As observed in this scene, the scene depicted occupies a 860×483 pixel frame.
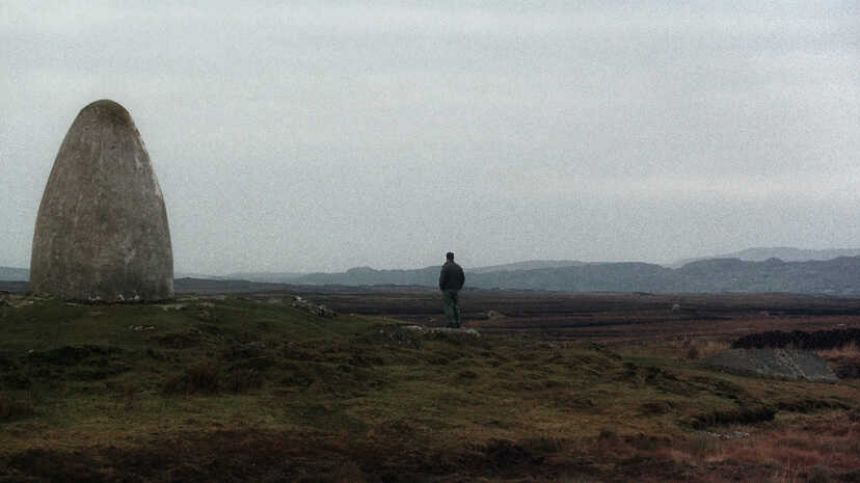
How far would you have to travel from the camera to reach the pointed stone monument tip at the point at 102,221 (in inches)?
789

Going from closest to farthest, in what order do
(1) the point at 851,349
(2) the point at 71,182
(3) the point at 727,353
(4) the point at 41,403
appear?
1. (4) the point at 41,403
2. (2) the point at 71,182
3. (3) the point at 727,353
4. (1) the point at 851,349

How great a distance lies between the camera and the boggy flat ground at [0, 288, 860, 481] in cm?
1101

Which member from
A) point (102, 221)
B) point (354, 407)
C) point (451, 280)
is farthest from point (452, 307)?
point (354, 407)

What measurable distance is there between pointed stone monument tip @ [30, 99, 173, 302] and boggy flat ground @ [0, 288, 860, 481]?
1.07 meters

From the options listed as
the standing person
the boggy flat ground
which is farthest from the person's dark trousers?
the boggy flat ground

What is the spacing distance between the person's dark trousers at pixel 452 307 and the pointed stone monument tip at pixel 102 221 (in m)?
7.87

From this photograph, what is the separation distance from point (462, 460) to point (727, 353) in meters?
16.6

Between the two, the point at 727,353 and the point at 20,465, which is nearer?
the point at 20,465

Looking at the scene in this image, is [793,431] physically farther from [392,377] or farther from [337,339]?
[337,339]

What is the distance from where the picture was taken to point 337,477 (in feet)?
34.1

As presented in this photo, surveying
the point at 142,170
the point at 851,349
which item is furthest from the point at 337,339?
the point at 851,349

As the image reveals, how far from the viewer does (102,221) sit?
20.1 metres

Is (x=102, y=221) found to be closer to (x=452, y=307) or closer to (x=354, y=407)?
(x=354, y=407)

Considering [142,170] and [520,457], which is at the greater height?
[142,170]
